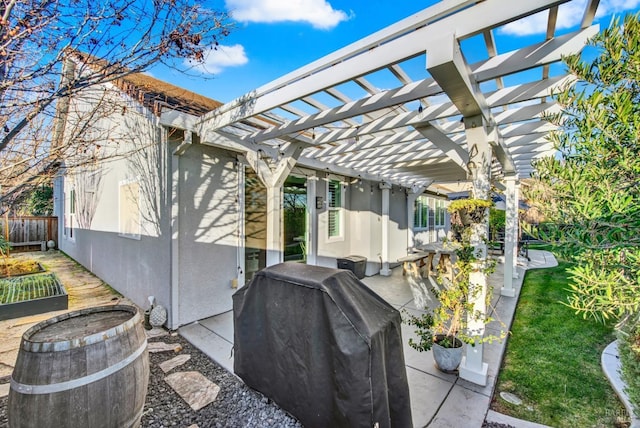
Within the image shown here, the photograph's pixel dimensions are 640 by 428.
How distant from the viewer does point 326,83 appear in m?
2.64

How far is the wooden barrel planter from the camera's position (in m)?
1.64

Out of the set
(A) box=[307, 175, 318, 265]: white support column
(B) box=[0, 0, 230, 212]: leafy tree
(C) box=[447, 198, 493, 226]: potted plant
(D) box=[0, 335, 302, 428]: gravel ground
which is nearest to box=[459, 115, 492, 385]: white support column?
(C) box=[447, 198, 493, 226]: potted plant

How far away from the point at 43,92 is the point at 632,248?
13.0ft

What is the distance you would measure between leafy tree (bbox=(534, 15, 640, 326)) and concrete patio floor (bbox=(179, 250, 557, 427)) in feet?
5.80

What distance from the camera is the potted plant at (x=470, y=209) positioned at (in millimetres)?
3008

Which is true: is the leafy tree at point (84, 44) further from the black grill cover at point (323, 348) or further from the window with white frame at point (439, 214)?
the window with white frame at point (439, 214)

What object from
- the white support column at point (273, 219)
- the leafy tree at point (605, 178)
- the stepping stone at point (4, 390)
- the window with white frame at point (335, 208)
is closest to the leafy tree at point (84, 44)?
the white support column at point (273, 219)

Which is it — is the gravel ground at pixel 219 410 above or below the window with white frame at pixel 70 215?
below

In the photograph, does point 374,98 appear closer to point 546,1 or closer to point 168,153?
point 546,1

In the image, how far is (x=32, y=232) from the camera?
12.5 metres

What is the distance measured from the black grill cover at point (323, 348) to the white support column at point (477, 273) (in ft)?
4.91

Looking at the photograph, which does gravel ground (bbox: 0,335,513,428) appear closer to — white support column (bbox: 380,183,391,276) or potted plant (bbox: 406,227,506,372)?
potted plant (bbox: 406,227,506,372)

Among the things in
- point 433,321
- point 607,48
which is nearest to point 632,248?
point 607,48

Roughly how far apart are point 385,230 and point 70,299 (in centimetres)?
774
